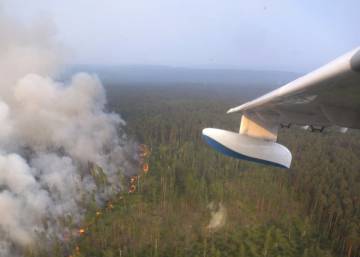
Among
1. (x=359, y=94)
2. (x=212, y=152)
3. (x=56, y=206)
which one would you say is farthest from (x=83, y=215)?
(x=359, y=94)

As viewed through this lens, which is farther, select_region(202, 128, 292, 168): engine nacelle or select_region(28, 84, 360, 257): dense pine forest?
select_region(28, 84, 360, 257): dense pine forest

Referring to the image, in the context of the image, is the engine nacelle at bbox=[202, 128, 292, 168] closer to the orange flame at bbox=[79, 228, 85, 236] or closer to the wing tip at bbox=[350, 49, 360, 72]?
the wing tip at bbox=[350, 49, 360, 72]

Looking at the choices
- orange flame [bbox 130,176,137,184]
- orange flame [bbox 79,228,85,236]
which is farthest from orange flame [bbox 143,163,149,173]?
orange flame [bbox 79,228,85,236]

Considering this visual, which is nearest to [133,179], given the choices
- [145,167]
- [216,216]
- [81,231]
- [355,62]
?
[145,167]

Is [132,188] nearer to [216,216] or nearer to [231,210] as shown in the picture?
[216,216]

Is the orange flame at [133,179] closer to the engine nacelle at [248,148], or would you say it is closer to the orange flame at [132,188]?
the orange flame at [132,188]

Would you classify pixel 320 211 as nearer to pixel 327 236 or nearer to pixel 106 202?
pixel 327 236
